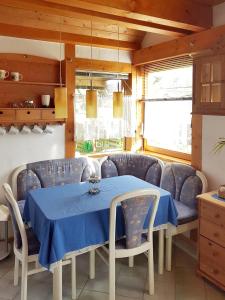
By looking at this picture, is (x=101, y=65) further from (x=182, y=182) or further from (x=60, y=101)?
(x=182, y=182)

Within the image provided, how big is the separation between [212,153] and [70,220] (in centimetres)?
165

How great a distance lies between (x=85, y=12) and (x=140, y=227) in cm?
193

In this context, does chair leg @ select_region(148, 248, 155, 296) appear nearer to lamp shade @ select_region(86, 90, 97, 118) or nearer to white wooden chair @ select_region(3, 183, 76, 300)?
white wooden chair @ select_region(3, 183, 76, 300)

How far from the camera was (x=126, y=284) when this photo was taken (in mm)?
2576

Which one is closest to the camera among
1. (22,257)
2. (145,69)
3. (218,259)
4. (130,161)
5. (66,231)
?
(66,231)

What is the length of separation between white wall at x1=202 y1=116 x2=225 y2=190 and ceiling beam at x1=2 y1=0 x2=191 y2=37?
3.27 feet

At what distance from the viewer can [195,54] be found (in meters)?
2.79

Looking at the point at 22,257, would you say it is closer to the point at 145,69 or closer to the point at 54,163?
the point at 54,163

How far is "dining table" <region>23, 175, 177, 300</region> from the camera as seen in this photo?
198 centimetres

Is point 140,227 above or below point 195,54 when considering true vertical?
below

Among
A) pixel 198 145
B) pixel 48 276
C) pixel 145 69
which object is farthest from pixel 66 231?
pixel 145 69

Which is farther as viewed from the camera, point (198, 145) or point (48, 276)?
point (198, 145)

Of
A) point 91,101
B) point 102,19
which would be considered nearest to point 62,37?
point 102,19

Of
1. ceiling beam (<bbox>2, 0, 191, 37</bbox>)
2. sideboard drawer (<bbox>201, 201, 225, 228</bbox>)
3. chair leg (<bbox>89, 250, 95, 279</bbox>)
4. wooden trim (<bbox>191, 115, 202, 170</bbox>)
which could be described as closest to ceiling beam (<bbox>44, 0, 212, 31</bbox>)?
ceiling beam (<bbox>2, 0, 191, 37</bbox>)
